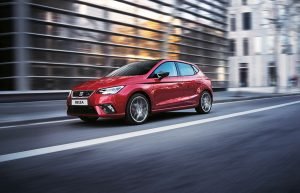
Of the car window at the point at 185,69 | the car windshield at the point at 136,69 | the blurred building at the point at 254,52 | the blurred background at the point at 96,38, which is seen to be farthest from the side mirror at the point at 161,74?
the blurred building at the point at 254,52

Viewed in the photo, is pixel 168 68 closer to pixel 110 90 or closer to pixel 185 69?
pixel 185 69

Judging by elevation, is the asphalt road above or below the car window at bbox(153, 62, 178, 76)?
below

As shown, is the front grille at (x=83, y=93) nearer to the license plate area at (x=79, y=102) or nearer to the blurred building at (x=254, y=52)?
the license plate area at (x=79, y=102)

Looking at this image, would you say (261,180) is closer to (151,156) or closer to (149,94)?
(151,156)

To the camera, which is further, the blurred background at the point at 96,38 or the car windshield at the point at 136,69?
the blurred background at the point at 96,38

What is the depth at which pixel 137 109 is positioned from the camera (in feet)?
27.2

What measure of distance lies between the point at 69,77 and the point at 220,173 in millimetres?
13090

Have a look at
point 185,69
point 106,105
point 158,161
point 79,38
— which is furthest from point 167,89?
point 79,38

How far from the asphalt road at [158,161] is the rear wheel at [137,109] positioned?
61 cm

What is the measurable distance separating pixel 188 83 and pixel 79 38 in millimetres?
8411

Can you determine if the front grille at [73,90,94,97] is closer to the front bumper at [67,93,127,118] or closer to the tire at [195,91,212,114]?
the front bumper at [67,93,127,118]

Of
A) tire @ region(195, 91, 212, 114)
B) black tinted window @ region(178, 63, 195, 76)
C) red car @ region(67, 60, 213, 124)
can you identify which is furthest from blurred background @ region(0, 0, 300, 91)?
red car @ region(67, 60, 213, 124)

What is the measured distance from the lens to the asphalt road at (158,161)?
12.0 feet

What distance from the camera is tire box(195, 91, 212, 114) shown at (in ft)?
34.3
